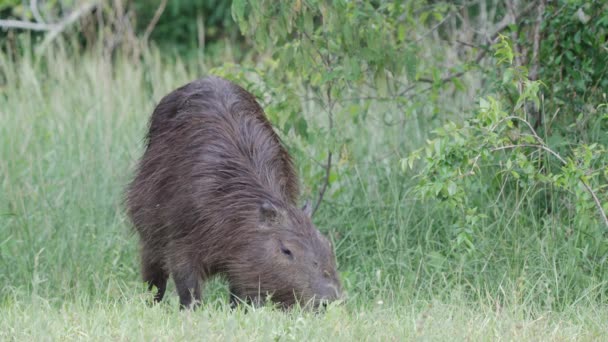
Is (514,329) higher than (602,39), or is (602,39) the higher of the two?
(602,39)

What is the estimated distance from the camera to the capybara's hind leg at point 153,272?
5.54 m

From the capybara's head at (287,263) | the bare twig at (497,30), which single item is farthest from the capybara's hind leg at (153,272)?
the bare twig at (497,30)

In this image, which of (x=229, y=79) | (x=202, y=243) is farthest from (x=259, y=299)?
(x=229, y=79)

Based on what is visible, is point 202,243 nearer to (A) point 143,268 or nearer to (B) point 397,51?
(A) point 143,268

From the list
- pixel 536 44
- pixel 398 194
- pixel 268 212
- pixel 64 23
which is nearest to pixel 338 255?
pixel 398 194

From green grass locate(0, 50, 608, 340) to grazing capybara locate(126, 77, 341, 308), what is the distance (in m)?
0.20

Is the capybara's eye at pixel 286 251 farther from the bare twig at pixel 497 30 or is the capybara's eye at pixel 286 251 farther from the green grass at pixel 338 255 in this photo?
the bare twig at pixel 497 30

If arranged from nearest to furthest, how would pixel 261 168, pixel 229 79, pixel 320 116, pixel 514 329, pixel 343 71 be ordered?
pixel 514 329 < pixel 261 168 < pixel 343 71 < pixel 229 79 < pixel 320 116

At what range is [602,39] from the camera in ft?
18.9

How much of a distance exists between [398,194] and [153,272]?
154cm

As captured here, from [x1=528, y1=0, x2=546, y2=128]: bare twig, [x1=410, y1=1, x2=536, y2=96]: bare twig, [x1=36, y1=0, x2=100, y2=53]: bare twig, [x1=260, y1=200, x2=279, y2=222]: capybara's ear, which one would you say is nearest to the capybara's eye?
[x1=260, y1=200, x2=279, y2=222]: capybara's ear

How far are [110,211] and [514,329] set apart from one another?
10.6ft

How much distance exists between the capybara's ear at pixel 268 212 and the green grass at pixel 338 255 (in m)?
0.46

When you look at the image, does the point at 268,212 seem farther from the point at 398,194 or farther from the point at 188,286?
the point at 398,194
